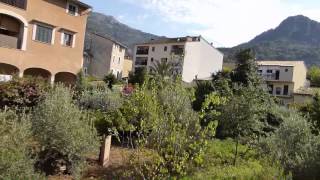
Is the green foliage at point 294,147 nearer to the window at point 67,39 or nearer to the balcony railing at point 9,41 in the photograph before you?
the balcony railing at point 9,41

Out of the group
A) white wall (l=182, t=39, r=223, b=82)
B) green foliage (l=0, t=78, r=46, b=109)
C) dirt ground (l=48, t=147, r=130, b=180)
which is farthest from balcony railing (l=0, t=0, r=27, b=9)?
white wall (l=182, t=39, r=223, b=82)

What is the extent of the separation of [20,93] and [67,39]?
1793cm

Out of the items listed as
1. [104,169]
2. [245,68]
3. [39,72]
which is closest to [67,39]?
[39,72]

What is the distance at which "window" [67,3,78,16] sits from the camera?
3830 centimetres

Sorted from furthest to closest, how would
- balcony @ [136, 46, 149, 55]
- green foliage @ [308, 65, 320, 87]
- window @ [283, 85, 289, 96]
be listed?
green foliage @ [308, 65, 320, 87]
balcony @ [136, 46, 149, 55]
window @ [283, 85, 289, 96]

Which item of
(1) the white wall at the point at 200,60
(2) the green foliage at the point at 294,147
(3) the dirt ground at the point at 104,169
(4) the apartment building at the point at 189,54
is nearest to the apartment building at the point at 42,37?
(3) the dirt ground at the point at 104,169

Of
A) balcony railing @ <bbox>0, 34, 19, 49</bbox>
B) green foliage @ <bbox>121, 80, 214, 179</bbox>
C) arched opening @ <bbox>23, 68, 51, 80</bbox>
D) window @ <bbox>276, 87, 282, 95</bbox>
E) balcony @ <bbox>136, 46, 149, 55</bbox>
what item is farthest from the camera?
balcony @ <bbox>136, 46, 149, 55</bbox>

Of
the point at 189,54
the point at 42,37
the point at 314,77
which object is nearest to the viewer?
the point at 42,37

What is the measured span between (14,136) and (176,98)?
445 cm

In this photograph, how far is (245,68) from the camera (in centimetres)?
3416

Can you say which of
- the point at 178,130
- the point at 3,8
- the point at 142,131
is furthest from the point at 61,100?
the point at 3,8

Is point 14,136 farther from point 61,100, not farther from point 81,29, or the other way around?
point 81,29

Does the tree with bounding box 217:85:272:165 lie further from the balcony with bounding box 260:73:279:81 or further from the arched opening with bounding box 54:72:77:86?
the balcony with bounding box 260:73:279:81

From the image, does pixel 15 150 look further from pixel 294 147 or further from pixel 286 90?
pixel 286 90
